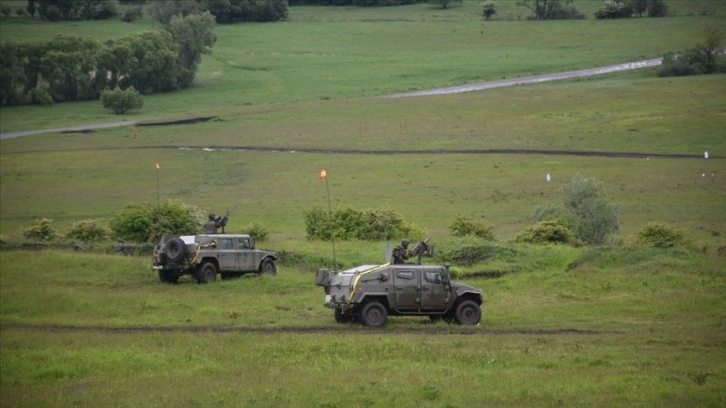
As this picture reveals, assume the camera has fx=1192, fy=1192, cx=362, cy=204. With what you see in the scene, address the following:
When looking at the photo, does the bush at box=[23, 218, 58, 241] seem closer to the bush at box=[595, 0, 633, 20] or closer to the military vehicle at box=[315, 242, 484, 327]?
the military vehicle at box=[315, 242, 484, 327]

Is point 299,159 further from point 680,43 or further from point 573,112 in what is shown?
point 680,43

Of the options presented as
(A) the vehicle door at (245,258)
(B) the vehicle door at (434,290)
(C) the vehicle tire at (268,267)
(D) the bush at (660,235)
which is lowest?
(D) the bush at (660,235)

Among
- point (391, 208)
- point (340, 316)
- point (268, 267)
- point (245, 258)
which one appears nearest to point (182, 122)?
point (391, 208)

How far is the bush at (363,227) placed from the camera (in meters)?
44.2

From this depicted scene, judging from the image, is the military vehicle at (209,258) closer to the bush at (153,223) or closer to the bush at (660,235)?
the bush at (153,223)

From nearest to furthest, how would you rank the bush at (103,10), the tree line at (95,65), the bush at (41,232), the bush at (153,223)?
the bush at (153,223)
the bush at (41,232)
the tree line at (95,65)
the bush at (103,10)

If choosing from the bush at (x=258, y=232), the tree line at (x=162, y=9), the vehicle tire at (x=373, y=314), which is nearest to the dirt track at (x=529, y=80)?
the tree line at (x=162, y=9)

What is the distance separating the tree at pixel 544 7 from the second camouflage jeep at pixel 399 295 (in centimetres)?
10992

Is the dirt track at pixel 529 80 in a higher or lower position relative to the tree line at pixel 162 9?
lower

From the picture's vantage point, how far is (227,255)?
35250mm

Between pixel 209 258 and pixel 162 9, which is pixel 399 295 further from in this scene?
pixel 162 9

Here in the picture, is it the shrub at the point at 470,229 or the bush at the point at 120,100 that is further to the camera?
the bush at the point at 120,100

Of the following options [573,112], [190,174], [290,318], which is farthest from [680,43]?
[290,318]

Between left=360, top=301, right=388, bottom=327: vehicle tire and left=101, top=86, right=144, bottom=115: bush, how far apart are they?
77.5 m
